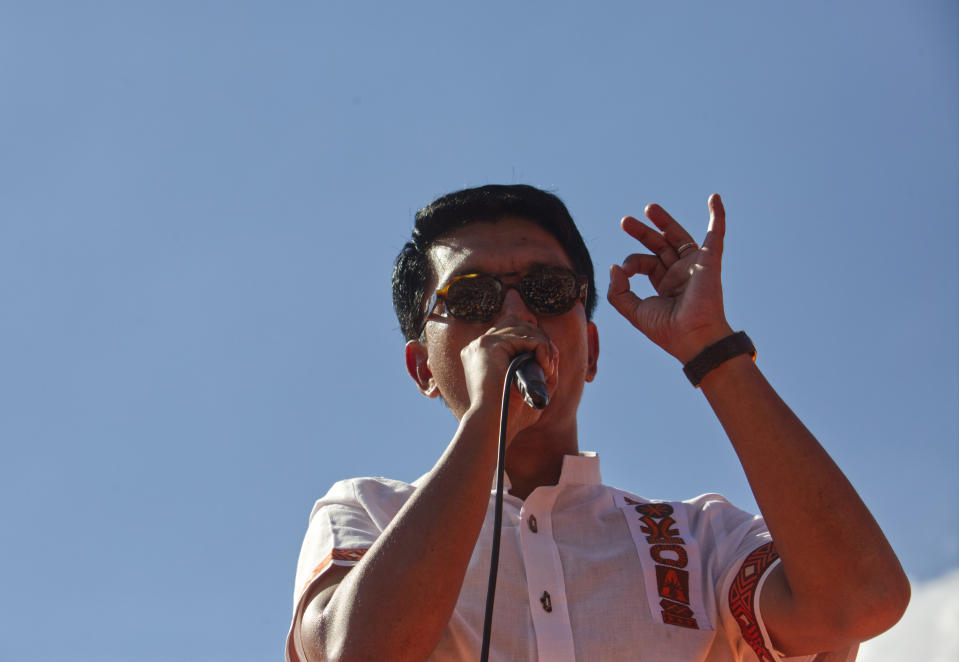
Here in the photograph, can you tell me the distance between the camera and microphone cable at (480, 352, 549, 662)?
2.77 metres

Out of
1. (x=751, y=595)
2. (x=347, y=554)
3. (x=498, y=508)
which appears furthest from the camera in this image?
(x=751, y=595)

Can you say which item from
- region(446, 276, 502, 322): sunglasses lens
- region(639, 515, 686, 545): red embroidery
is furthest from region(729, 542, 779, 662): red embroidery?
region(446, 276, 502, 322): sunglasses lens

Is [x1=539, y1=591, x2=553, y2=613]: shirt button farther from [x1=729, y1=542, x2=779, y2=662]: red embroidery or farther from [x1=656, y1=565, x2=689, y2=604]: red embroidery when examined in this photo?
[x1=729, y1=542, x2=779, y2=662]: red embroidery

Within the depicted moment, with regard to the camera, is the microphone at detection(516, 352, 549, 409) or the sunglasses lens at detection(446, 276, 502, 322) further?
the sunglasses lens at detection(446, 276, 502, 322)

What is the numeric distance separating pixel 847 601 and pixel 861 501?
0.28 meters

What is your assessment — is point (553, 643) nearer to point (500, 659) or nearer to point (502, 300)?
point (500, 659)

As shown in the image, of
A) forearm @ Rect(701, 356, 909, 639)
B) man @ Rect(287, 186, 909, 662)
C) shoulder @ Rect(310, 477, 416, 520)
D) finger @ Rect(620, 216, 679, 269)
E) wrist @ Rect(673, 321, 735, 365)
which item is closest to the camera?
man @ Rect(287, 186, 909, 662)

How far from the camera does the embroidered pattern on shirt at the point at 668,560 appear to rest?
3.38m

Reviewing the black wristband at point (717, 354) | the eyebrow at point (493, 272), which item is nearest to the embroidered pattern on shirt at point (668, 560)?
the black wristband at point (717, 354)

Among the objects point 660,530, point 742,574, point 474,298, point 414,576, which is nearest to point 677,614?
point 742,574

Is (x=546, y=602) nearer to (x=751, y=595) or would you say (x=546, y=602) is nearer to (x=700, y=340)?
(x=751, y=595)

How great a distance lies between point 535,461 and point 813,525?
1.11 meters

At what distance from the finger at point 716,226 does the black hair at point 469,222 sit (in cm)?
76

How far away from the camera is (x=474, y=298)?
3859 mm
